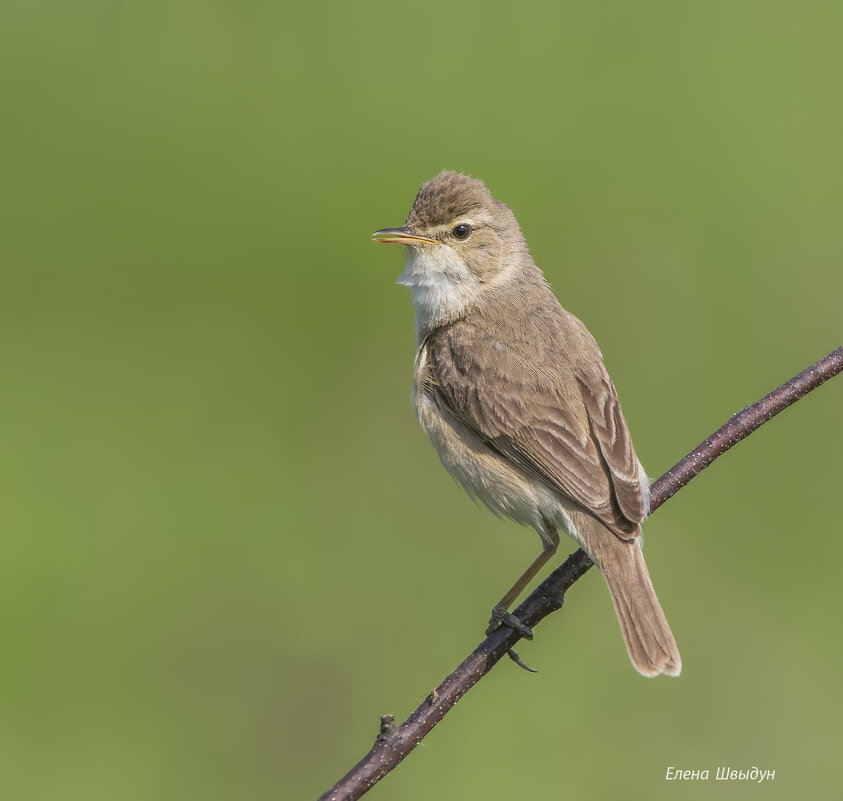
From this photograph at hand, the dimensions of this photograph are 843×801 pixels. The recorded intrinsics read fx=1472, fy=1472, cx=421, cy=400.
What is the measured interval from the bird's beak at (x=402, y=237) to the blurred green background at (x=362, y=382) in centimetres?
262

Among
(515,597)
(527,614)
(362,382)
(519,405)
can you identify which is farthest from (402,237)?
(362,382)

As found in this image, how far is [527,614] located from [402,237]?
1.97 metres

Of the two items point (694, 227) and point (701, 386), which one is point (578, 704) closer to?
point (701, 386)

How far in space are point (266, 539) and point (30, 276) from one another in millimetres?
3117

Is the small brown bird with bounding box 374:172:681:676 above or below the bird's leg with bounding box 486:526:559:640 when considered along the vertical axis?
above

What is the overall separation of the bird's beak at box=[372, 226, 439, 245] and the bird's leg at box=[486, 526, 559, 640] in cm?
145

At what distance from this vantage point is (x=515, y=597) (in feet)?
19.3

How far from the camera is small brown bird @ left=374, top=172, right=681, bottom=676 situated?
18.6ft

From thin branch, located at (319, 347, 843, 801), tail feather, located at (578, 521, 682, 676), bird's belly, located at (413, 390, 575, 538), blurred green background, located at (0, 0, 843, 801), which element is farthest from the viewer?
blurred green background, located at (0, 0, 843, 801)

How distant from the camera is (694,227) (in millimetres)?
11047

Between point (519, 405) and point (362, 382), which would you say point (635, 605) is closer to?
point (519, 405)

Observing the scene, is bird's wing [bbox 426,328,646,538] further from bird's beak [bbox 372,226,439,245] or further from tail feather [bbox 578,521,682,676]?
bird's beak [bbox 372,226,439,245]

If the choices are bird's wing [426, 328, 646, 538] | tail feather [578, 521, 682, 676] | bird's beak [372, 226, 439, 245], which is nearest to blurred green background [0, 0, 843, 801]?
tail feather [578, 521, 682, 676]

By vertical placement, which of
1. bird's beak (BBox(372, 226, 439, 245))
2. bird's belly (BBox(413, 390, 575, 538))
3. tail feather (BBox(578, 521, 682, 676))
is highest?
bird's beak (BBox(372, 226, 439, 245))
